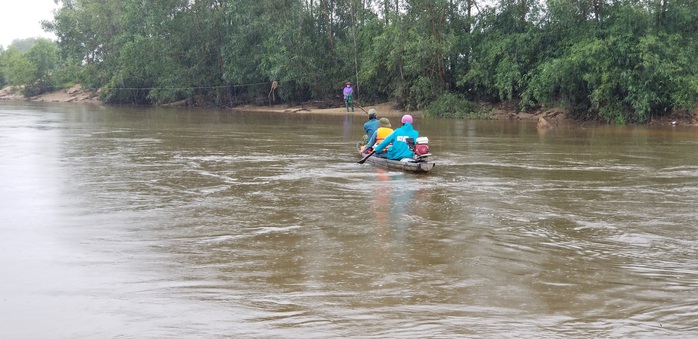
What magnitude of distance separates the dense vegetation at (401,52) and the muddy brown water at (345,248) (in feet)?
37.4

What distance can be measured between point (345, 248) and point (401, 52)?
1045 inches

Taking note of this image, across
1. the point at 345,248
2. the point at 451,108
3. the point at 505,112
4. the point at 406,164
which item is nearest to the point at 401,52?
the point at 451,108

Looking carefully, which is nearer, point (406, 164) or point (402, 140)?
point (406, 164)

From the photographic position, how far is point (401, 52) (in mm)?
33531

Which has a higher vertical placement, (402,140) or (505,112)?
(505,112)

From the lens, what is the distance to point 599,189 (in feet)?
39.3

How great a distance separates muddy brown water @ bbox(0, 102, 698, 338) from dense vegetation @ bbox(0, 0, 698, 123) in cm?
1141

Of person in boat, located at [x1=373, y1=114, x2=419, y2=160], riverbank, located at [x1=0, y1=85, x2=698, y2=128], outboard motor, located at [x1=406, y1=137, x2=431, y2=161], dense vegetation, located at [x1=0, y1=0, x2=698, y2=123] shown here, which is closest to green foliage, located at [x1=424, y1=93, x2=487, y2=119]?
dense vegetation, located at [x1=0, y1=0, x2=698, y2=123]

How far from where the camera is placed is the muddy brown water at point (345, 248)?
5555mm

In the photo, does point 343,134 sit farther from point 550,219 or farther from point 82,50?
point 82,50

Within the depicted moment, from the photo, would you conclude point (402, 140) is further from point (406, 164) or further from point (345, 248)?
point (345, 248)

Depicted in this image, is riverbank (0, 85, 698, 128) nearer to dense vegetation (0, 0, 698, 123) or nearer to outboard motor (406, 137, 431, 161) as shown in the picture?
dense vegetation (0, 0, 698, 123)

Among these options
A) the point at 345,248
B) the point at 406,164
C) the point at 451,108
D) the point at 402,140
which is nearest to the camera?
the point at 345,248

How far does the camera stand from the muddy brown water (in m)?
5.55
